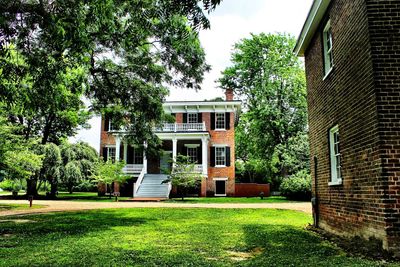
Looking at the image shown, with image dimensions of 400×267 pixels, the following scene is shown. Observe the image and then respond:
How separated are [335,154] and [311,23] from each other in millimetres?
3308

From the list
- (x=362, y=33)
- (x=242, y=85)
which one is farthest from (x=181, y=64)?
(x=242, y=85)

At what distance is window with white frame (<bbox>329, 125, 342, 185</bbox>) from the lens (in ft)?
25.4

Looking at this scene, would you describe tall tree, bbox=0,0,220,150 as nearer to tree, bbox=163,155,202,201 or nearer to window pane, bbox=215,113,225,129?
tree, bbox=163,155,202,201

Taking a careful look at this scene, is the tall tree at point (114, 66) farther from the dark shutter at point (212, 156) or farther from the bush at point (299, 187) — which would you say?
the dark shutter at point (212, 156)

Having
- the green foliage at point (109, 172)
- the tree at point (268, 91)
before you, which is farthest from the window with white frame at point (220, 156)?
the green foliage at point (109, 172)

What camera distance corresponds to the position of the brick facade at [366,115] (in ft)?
17.2

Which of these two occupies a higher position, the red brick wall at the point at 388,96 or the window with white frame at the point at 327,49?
the window with white frame at the point at 327,49

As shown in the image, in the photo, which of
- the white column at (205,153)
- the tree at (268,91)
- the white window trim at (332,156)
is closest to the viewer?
the white window trim at (332,156)

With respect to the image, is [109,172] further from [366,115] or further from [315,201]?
[366,115]

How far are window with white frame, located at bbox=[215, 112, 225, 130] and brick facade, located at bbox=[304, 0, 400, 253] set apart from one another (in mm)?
21348

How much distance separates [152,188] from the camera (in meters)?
26.2

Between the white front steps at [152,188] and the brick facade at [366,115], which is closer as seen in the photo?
the brick facade at [366,115]

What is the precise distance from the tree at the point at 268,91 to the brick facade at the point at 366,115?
71.9 ft

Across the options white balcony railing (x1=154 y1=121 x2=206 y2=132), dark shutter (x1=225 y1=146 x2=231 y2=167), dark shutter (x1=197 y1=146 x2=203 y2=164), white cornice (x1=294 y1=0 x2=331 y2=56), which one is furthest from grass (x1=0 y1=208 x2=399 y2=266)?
dark shutter (x1=197 y1=146 x2=203 y2=164)
